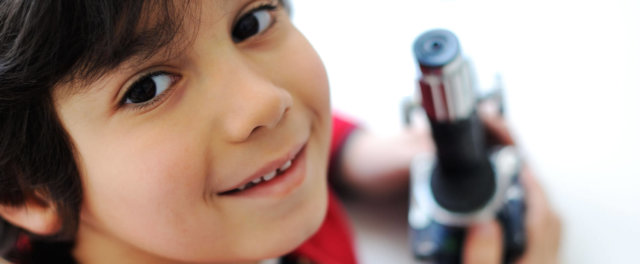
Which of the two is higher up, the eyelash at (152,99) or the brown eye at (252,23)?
the brown eye at (252,23)

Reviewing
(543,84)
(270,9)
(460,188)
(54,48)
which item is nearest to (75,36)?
(54,48)

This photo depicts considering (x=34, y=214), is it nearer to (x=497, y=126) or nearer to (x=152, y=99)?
(x=152, y=99)

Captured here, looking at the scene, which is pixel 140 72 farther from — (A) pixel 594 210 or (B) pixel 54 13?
(A) pixel 594 210

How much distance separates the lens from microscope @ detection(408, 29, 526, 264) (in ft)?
1.30

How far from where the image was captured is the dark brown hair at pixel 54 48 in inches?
11.0

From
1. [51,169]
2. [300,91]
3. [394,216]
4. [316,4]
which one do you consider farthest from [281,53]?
[316,4]

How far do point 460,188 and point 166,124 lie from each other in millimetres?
225

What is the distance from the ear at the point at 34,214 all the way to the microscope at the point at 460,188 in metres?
0.23

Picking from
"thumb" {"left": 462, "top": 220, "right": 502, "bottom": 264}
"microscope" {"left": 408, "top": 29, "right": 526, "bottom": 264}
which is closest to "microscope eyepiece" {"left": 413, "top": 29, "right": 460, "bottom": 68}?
"microscope" {"left": 408, "top": 29, "right": 526, "bottom": 264}

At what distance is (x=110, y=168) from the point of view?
32cm

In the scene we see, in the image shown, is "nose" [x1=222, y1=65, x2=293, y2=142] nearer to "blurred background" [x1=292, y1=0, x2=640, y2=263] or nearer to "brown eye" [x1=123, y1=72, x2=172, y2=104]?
"brown eye" [x1=123, y1=72, x2=172, y2=104]

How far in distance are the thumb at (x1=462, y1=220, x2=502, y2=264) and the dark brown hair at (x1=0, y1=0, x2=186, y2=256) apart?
0.88 ft

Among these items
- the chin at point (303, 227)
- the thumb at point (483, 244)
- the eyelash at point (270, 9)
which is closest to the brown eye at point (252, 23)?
the eyelash at point (270, 9)

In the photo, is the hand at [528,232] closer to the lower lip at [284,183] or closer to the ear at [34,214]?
the lower lip at [284,183]
